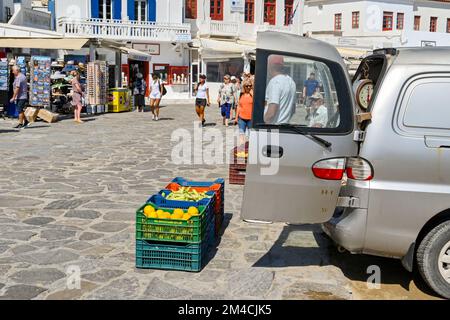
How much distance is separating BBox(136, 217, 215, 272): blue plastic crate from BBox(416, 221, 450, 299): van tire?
2.00 m

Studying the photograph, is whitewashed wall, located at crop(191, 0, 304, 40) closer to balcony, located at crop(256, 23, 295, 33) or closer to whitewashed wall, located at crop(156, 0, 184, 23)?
balcony, located at crop(256, 23, 295, 33)

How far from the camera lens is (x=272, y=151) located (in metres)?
4.59

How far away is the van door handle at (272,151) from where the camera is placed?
4574 millimetres

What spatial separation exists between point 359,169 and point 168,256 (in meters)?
1.99

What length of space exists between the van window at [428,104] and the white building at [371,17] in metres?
40.8

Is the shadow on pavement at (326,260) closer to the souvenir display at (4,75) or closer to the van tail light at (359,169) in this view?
the van tail light at (359,169)

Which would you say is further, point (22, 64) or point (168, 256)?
point (22, 64)

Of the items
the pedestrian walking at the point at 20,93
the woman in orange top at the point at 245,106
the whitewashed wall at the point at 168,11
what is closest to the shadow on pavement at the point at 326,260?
the woman in orange top at the point at 245,106

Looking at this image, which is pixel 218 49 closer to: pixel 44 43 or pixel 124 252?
pixel 44 43

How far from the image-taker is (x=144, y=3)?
3516 centimetres

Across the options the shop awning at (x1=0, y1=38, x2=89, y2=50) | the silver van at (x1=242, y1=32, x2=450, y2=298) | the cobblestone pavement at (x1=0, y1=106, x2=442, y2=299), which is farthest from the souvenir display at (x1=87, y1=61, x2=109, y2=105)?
the silver van at (x1=242, y1=32, x2=450, y2=298)

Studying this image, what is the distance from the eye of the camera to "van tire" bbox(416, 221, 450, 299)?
4.48 m

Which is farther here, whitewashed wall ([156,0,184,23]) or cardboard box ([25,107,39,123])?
whitewashed wall ([156,0,184,23])

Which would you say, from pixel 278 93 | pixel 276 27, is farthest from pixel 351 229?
pixel 276 27
